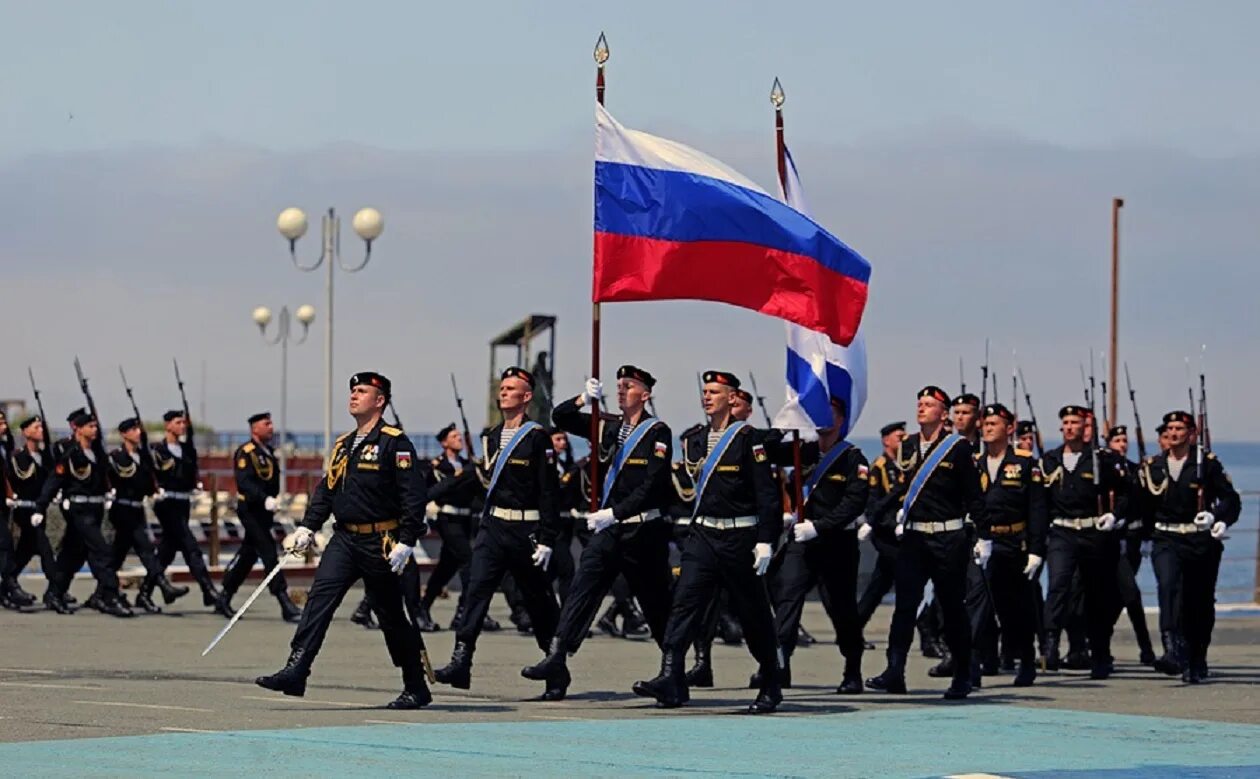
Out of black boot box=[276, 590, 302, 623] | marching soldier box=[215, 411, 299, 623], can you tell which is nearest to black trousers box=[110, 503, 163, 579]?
marching soldier box=[215, 411, 299, 623]

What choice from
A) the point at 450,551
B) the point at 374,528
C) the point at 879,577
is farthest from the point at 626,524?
the point at 450,551

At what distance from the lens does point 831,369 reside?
15.6m

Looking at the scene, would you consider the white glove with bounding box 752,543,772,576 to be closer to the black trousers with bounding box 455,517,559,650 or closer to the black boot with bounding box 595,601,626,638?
the black trousers with bounding box 455,517,559,650

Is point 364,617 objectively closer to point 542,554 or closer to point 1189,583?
point 542,554

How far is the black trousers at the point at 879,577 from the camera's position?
52.9 ft

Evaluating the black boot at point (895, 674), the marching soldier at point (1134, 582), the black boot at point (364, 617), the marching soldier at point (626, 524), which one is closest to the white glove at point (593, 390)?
the marching soldier at point (626, 524)

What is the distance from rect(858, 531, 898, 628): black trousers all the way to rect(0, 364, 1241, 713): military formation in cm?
3

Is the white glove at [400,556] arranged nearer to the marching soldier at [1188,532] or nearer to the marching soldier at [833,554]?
the marching soldier at [833,554]

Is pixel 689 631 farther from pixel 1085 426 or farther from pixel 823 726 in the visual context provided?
pixel 1085 426

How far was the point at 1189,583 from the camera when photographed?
16812mm

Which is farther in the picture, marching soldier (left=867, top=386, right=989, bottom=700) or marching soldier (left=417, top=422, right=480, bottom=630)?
marching soldier (left=417, top=422, right=480, bottom=630)

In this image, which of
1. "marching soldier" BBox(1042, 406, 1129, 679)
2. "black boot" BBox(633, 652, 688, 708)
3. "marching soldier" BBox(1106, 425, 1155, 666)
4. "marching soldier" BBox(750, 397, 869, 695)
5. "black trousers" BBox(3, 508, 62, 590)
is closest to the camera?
"black boot" BBox(633, 652, 688, 708)

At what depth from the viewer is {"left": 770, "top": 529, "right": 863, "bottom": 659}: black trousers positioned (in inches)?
598

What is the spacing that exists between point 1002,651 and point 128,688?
20.6ft
